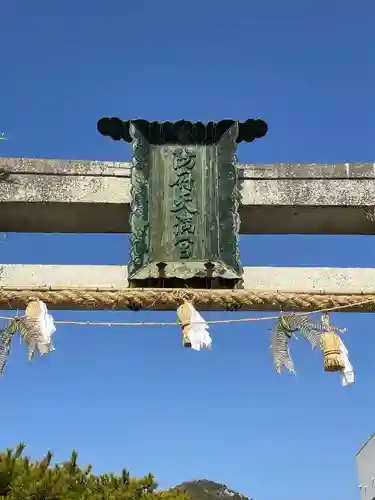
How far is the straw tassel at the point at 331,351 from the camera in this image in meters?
3.83

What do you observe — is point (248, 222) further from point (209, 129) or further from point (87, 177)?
point (87, 177)

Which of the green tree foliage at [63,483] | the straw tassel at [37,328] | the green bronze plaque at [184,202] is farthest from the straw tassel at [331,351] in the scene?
the green tree foliage at [63,483]

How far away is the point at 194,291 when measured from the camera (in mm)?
3777

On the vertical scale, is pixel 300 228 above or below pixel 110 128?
below

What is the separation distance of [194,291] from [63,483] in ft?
17.6

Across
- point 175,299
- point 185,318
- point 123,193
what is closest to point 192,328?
point 185,318

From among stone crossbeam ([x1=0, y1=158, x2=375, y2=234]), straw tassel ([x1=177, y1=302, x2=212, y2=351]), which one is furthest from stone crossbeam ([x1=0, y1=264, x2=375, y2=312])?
stone crossbeam ([x1=0, y1=158, x2=375, y2=234])

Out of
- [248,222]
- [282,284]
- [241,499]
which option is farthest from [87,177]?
[241,499]

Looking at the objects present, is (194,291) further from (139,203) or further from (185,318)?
(139,203)

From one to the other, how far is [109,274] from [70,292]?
14.3 inches

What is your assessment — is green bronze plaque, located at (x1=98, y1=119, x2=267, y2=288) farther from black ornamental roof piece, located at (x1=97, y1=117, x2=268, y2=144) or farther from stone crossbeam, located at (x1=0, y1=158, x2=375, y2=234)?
stone crossbeam, located at (x1=0, y1=158, x2=375, y2=234)

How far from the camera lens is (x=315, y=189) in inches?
173

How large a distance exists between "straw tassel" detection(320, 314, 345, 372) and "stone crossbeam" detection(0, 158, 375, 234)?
0.89 metres

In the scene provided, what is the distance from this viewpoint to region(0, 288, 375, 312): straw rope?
372 centimetres
